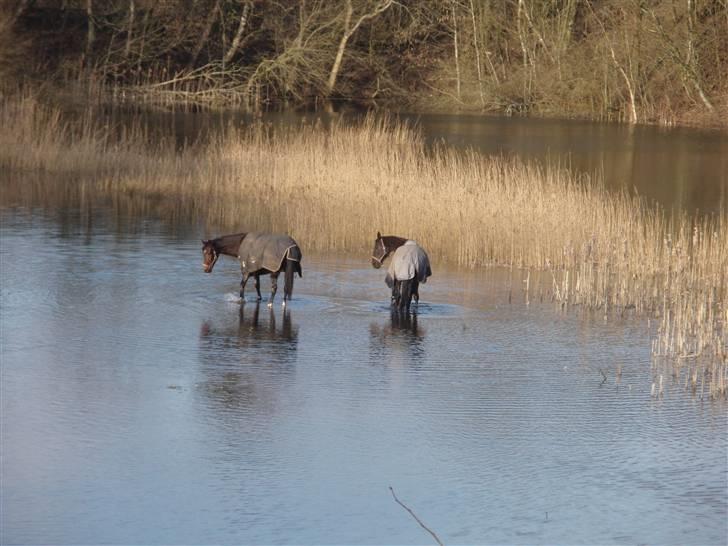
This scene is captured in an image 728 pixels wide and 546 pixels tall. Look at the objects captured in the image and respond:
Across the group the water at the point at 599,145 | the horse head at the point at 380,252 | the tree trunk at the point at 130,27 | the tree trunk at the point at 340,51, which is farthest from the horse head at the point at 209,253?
the tree trunk at the point at 340,51

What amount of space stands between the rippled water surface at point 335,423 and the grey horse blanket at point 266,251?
1.64 feet

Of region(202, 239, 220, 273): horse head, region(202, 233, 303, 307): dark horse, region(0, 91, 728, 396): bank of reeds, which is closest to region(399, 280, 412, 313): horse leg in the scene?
region(202, 233, 303, 307): dark horse

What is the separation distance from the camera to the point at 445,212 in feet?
56.6

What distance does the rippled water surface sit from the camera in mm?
6926

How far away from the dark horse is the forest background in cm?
2865

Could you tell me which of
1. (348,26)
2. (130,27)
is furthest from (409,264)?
(348,26)

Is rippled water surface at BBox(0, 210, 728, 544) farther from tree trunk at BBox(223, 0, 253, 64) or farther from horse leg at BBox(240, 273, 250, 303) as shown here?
A: tree trunk at BBox(223, 0, 253, 64)

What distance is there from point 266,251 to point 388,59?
40.0 m

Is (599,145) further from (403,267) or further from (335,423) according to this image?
(335,423)

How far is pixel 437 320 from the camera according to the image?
12172 mm

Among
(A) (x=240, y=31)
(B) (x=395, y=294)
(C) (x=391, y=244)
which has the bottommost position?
(B) (x=395, y=294)

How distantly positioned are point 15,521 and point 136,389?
2667 millimetres

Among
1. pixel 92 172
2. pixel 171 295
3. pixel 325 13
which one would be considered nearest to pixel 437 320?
pixel 171 295

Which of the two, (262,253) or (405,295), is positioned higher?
(262,253)
